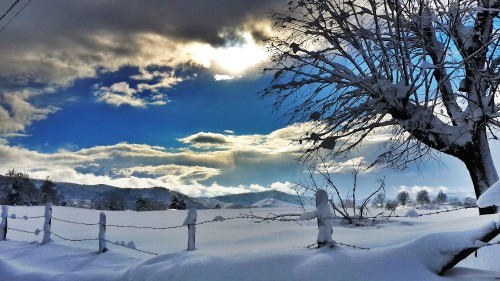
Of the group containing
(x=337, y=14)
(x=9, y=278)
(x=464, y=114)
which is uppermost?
(x=337, y=14)

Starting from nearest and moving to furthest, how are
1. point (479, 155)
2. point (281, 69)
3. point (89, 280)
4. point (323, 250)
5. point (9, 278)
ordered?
point (323, 250)
point (89, 280)
point (9, 278)
point (479, 155)
point (281, 69)

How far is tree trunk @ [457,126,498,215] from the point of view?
9.35m

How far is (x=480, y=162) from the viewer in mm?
9438

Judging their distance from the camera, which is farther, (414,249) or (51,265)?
(51,265)

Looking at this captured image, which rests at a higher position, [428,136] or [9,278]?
[428,136]

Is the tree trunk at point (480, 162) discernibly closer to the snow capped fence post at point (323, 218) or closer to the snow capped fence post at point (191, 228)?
the snow capped fence post at point (323, 218)

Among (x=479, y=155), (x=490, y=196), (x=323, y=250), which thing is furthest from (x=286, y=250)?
(x=479, y=155)

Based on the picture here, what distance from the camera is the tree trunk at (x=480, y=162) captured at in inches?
368

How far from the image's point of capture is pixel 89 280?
7621mm

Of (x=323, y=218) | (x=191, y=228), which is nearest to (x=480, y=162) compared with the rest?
(x=323, y=218)

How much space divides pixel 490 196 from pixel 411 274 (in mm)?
1239

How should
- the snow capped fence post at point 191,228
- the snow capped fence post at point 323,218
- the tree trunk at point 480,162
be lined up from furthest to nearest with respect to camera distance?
the tree trunk at point 480,162 → the snow capped fence post at point 191,228 → the snow capped fence post at point 323,218

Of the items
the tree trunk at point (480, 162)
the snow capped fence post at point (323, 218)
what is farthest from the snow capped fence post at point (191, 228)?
the tree trunk at point (480, 162)

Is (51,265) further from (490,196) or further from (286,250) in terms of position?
(490,196)
